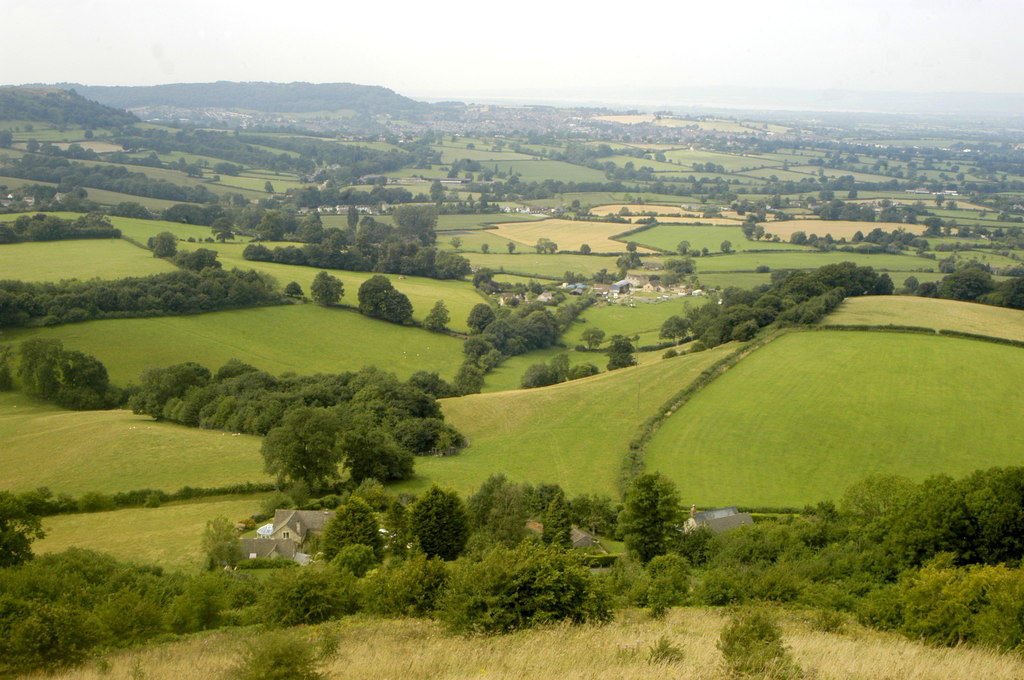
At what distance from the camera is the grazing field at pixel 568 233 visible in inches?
4284

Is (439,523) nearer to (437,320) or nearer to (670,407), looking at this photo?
(670,407)

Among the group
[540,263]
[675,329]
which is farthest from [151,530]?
[540,263]

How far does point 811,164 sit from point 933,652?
198844mm

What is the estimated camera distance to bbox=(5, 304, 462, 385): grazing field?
56.9 meters

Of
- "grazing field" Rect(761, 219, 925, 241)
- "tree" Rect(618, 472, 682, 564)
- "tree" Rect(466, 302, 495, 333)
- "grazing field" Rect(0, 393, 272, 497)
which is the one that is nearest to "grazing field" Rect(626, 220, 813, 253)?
"grazing field" Rect(761, 219, 925, 241)

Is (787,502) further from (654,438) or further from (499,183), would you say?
(499,183)

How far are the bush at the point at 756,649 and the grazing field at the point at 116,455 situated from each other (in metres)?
29.2

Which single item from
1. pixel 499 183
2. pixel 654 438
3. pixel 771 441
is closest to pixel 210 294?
pixel 654 438

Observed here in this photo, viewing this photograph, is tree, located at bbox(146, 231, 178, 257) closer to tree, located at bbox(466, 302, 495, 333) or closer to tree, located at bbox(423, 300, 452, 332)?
tree, located at bbox(423, 300, 452, 332)

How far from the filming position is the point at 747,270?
306 feet

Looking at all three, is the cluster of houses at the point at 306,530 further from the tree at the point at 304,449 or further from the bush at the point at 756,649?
the bush at the point at 756,649

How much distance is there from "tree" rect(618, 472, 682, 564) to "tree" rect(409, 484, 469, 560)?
6070 mm

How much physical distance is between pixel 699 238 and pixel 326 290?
58.0 m

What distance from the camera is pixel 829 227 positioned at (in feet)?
393
